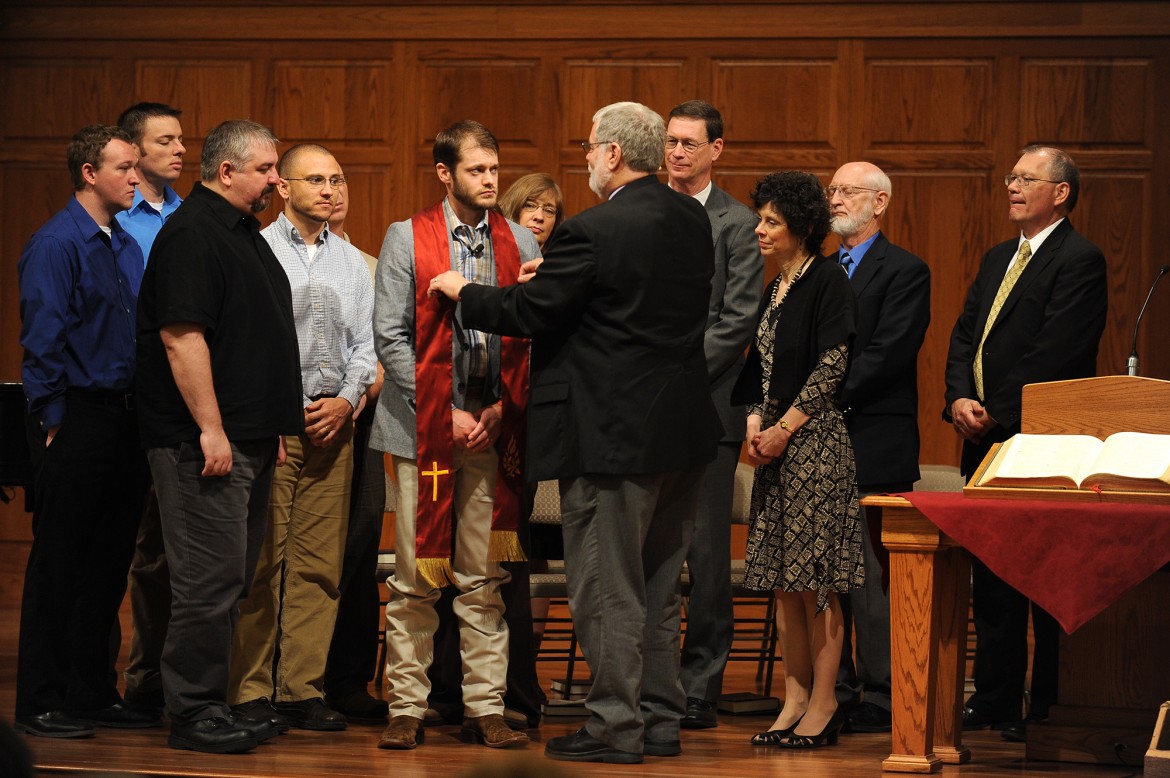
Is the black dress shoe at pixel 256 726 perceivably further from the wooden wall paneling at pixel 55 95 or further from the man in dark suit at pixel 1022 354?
the wooden wall paneling at pixel 55 95

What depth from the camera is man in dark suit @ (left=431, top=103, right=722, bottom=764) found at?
150 inches

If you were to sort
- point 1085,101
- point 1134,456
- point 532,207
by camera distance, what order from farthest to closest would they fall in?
1. point 1085,101
2. point 532,207
3. point 1134,456

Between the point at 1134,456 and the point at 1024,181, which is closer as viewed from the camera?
the point at 1134,456

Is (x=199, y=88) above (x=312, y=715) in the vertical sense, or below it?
above

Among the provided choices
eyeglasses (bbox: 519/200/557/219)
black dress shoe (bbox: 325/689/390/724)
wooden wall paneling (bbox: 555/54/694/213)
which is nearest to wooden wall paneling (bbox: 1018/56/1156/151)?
wooden wall paneling (bbox: 555/54/694/213)

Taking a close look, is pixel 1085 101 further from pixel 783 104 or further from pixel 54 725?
pixel 54 725

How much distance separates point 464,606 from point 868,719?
139 centimetres

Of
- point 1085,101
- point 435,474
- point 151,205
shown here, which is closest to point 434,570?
point 435,474

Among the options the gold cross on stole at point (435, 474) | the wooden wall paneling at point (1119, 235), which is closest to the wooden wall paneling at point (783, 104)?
the wooden wall paneling at point (1119, 235)

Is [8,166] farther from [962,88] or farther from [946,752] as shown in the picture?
[946,752]

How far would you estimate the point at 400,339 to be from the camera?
13.6 ft

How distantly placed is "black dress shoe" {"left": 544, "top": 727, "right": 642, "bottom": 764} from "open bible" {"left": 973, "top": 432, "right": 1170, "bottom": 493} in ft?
3.83

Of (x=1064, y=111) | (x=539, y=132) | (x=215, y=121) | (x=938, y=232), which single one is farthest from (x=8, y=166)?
(x=1064, y=111)

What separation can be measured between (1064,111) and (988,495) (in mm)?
3566
